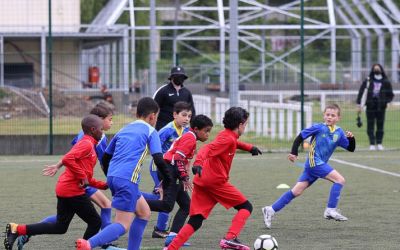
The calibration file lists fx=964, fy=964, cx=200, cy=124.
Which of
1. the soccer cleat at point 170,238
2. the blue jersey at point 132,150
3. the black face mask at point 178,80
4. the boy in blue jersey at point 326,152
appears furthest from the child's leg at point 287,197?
the blue jersey at point 132,150

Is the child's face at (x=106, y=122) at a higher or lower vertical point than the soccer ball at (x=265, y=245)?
higher

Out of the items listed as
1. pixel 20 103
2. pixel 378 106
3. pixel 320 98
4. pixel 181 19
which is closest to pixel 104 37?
pixel 320 98

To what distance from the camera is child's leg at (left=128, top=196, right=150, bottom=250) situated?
8578 mm

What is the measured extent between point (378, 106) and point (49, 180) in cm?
850

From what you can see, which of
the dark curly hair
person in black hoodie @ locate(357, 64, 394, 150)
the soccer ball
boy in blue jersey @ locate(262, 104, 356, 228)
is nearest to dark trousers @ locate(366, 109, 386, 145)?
person in black hoodie @ locate(357, 64, 394, 150)

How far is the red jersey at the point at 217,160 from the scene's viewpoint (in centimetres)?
905

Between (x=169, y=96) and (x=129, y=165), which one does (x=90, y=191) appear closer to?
(x=129, y=165)

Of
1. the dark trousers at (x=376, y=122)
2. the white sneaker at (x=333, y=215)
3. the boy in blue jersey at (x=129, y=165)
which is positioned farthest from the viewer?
the dark trousers at (x=376, y=122)

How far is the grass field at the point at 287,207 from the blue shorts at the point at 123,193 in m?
1.27

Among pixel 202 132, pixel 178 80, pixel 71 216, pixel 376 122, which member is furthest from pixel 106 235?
pixel 376 122

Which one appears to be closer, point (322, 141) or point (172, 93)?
point (322, 141)

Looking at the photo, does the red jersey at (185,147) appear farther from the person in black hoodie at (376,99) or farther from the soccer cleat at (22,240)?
the person in black hoodie at (376,99)

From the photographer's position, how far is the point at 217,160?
9.13 meters

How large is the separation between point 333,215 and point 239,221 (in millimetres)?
2322
